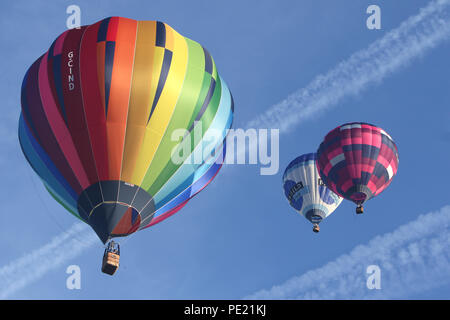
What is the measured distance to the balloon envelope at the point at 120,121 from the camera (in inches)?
773

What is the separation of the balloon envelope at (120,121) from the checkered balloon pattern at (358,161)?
13.5 ft

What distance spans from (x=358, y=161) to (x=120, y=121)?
7.51m

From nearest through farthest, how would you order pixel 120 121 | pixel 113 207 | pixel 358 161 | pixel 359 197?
pixel 113 207
pixel 120 121
pixel 359 197
pixel 358 161

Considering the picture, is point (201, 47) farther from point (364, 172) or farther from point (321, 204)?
point (321, 204)

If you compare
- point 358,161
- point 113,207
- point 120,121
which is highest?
point 358,161

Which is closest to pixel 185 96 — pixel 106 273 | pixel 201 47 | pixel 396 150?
pixel 201 47

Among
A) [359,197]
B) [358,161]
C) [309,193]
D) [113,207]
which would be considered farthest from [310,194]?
[113,207]

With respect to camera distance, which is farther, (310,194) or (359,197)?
(310,194)

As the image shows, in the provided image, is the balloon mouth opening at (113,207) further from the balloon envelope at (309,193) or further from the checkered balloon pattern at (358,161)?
the balloon envelope at (309,193)

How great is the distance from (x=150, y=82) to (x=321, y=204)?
972cm

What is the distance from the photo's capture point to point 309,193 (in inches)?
1092

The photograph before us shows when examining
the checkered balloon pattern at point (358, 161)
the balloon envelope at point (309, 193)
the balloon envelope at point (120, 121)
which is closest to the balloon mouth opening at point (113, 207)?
the balloon envelope at point (120, 121)

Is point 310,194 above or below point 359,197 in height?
above

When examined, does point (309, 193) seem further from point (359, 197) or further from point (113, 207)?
point (113, 207)
